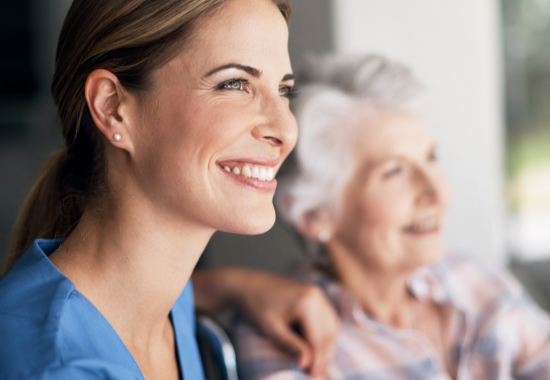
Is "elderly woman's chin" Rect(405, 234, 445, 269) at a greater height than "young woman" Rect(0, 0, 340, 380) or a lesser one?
lesser

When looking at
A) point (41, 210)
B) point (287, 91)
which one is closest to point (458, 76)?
point (287, 91)

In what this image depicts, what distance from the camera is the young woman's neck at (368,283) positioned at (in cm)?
136

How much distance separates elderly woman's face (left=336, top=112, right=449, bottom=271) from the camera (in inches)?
50.4

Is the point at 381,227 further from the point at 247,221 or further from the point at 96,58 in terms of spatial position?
the point at 96,58

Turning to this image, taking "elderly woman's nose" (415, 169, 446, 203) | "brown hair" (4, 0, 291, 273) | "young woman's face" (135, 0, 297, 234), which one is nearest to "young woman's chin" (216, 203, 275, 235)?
"young woman's face" (135, 0, 297, 234)

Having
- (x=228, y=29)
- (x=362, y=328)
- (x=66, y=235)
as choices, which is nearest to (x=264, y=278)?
(x=362, y=328)

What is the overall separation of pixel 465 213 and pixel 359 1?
950 millimetres

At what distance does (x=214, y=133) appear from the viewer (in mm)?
737

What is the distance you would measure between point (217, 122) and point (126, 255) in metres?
0.26

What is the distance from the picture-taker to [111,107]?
76 centimetres

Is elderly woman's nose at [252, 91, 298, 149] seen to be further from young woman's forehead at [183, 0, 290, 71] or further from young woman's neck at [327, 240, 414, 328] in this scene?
young woman's neck at [327, 240, 414, 328]

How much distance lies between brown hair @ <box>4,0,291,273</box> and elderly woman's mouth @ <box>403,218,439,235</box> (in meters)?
0.68

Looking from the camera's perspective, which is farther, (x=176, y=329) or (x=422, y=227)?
(x=422, y=227)

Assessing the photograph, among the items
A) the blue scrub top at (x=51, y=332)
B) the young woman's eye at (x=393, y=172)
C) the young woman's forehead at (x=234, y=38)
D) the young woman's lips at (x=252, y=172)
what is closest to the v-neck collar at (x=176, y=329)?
the blue scrub top at (x=51, y=332)
